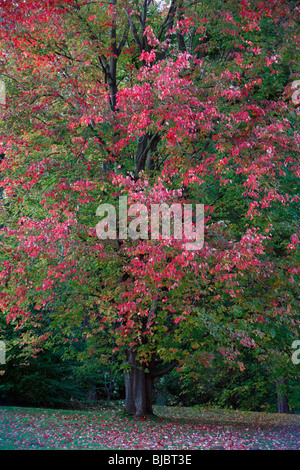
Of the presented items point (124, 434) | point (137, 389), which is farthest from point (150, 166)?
point (124, 434)

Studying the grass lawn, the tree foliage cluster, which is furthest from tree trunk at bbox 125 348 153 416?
the grass lawn

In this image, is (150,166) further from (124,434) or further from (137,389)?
(124,434)

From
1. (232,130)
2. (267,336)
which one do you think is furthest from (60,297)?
(232,130)

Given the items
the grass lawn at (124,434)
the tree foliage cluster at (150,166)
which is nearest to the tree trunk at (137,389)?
the tree foliage cluster at (150,166)

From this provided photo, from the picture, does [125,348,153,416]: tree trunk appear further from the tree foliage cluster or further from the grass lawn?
the grass lawn

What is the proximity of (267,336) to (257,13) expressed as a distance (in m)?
7.99

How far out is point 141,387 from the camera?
14031 millimetres

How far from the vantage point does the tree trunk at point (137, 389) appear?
14.0 metres

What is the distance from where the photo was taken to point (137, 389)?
46.1 feet

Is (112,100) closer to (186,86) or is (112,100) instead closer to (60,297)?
(186,86)

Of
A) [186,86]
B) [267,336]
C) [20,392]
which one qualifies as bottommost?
[20,392]

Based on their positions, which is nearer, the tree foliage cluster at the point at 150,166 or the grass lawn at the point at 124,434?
the grass lawn at the point at 124,434

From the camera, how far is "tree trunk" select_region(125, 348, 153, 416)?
1395cm

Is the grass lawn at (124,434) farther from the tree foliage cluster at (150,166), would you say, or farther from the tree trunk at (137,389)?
the tree foliage cluster at (150,166)
